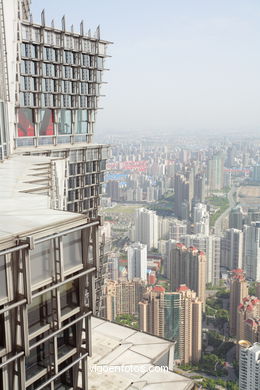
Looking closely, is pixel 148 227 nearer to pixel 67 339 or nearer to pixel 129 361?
pixel 129 361

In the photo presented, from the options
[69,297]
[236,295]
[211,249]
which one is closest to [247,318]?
[236,295]

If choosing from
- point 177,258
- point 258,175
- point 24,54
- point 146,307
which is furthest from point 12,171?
point 258,175

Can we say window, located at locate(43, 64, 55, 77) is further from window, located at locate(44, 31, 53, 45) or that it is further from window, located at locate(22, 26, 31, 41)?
window, located at locate(22, 26, 31, 41)

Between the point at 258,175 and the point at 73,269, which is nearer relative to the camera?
the point at 73,269

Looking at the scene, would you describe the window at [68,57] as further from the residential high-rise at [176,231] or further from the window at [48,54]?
the residential high-rise at [176,231]

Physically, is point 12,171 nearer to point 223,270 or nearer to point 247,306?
point 247,306

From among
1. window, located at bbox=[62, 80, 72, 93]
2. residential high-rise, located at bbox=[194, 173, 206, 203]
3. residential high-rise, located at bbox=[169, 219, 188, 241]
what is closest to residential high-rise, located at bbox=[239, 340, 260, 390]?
window, located at bbox=[62, 80, 72, 93]

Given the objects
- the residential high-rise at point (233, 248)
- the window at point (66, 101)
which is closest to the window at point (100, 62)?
the window at point (66, 101)
